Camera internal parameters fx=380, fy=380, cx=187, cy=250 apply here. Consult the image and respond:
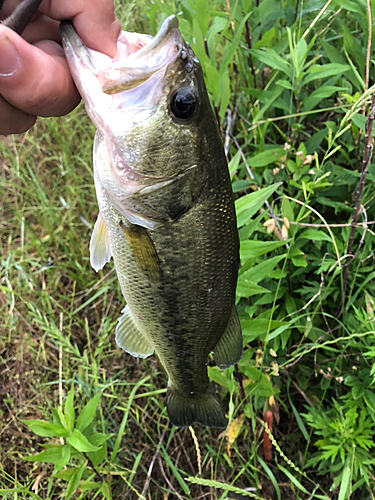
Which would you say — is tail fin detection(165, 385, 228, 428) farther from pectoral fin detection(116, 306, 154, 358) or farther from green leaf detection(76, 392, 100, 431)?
green leaf detection(76, 392, 100, 431)

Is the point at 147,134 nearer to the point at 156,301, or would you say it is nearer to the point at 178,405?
the point at 156,301

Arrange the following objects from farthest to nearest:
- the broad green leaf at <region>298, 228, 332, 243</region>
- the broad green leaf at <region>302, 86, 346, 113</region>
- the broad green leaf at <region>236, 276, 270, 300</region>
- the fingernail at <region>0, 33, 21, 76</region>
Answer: the broad green leaf at <region>302, 86, 346, 113</region> < the broad green leaf at <region>298, 228, 332, 243</region> < the broad green leaf at <region>236, 276, 270, 300</region> < the fingernail at <region>0, 33, 21, 76</region>

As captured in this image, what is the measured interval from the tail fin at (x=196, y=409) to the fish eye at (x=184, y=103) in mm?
1350

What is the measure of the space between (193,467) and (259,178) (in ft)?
6.48

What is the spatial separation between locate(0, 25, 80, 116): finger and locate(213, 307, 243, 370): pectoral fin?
46.7 inches

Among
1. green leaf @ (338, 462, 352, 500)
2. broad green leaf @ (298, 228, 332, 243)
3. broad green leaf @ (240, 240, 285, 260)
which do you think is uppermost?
broad green leaf @ (240, 240, 285, 260)

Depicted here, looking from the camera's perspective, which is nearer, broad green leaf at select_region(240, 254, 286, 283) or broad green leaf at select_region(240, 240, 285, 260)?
broad green leaf at select_region(240, 240, 285, 260)

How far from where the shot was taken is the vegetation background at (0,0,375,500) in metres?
2.03

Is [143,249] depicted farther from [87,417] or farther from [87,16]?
[87,417]

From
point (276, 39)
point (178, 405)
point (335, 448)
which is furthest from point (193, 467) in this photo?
point (276, 39)

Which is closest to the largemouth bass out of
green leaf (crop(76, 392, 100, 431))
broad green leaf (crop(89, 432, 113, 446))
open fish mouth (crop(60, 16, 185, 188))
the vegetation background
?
open fish mouth (crop(60, 16, 185, 188))

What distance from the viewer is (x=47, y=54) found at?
1461 millimetres

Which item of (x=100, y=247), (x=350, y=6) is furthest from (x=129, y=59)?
(x=350, y=6)

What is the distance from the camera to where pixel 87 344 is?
118 inches
